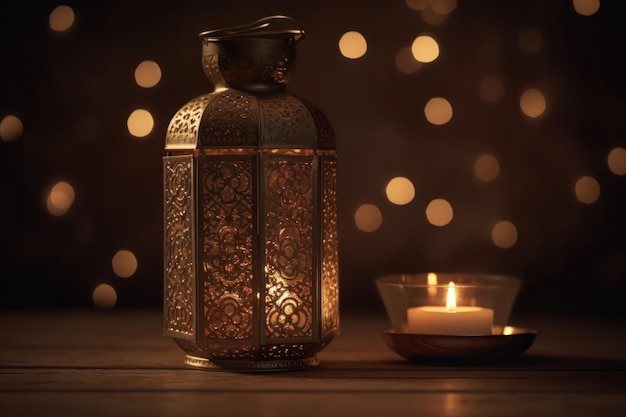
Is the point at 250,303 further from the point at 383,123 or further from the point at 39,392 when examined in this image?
the point at 383,123

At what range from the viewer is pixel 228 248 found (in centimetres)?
106

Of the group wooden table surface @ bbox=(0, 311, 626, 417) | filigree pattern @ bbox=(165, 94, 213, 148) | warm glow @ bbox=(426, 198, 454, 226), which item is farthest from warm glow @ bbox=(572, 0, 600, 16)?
filigree pattern @ bbox=(165, 94, 213, 148)

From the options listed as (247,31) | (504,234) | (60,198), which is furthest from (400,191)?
(247,31)

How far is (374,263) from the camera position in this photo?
5.52ft

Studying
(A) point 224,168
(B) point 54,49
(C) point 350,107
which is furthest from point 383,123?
(A) point 224,168

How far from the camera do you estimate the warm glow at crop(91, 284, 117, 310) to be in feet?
5.50

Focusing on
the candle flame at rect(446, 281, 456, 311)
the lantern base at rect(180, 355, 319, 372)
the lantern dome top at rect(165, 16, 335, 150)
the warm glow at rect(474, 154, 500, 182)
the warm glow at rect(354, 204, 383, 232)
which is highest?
the lantern dome top at rect(165, 16, 335, 150)

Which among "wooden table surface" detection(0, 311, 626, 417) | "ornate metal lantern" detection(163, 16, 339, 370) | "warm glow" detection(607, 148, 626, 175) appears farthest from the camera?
"warm glow" detection(607, 148, 626, 175)

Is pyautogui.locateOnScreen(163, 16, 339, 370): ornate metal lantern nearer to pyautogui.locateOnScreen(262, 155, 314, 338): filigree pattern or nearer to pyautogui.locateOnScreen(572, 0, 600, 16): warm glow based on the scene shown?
pyautogui.locateOnScreen(262, 155, 314, 338): filigree pattern

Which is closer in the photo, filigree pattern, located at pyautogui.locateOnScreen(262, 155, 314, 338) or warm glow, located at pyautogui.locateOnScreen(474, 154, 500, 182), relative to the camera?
filigree pattern, located at pyautogui.locateOnScreen(262, 155, 314, 338)

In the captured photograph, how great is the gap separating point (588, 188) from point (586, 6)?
10.6 inches

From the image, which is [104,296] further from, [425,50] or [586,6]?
[586,6]

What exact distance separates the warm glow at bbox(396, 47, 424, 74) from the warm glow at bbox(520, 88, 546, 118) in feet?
0.54

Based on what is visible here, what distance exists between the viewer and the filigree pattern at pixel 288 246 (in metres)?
1.06
